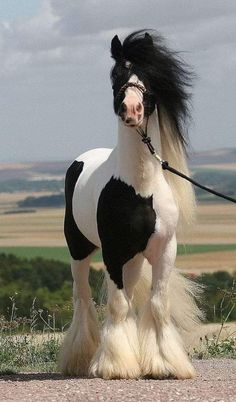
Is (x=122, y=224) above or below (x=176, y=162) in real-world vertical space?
below

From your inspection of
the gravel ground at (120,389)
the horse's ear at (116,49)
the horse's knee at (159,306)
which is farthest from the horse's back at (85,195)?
the gravel ground at (120,389)

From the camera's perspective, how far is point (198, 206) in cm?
863

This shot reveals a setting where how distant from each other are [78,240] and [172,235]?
46.2 inches

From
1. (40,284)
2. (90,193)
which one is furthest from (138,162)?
(40,284)

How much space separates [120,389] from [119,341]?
0.60 m

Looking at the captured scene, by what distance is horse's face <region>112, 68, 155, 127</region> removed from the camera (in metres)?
7.78

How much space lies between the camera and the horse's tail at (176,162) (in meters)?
8.28

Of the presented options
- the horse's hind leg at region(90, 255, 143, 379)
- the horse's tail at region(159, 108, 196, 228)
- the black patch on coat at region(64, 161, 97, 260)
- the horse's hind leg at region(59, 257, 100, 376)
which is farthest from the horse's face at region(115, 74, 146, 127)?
the horse's hind leg at region(59, 257, 100, 376)

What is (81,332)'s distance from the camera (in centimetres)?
905

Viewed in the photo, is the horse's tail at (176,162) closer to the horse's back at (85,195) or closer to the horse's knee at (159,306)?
the horse's back at (85,195)

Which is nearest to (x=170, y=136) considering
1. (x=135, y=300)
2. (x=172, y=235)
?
(x=172, y=235)

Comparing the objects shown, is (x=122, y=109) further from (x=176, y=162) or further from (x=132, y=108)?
(x=176, y=162)

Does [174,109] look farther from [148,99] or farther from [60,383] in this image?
[60,383]

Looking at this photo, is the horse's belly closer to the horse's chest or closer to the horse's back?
the horse's back
